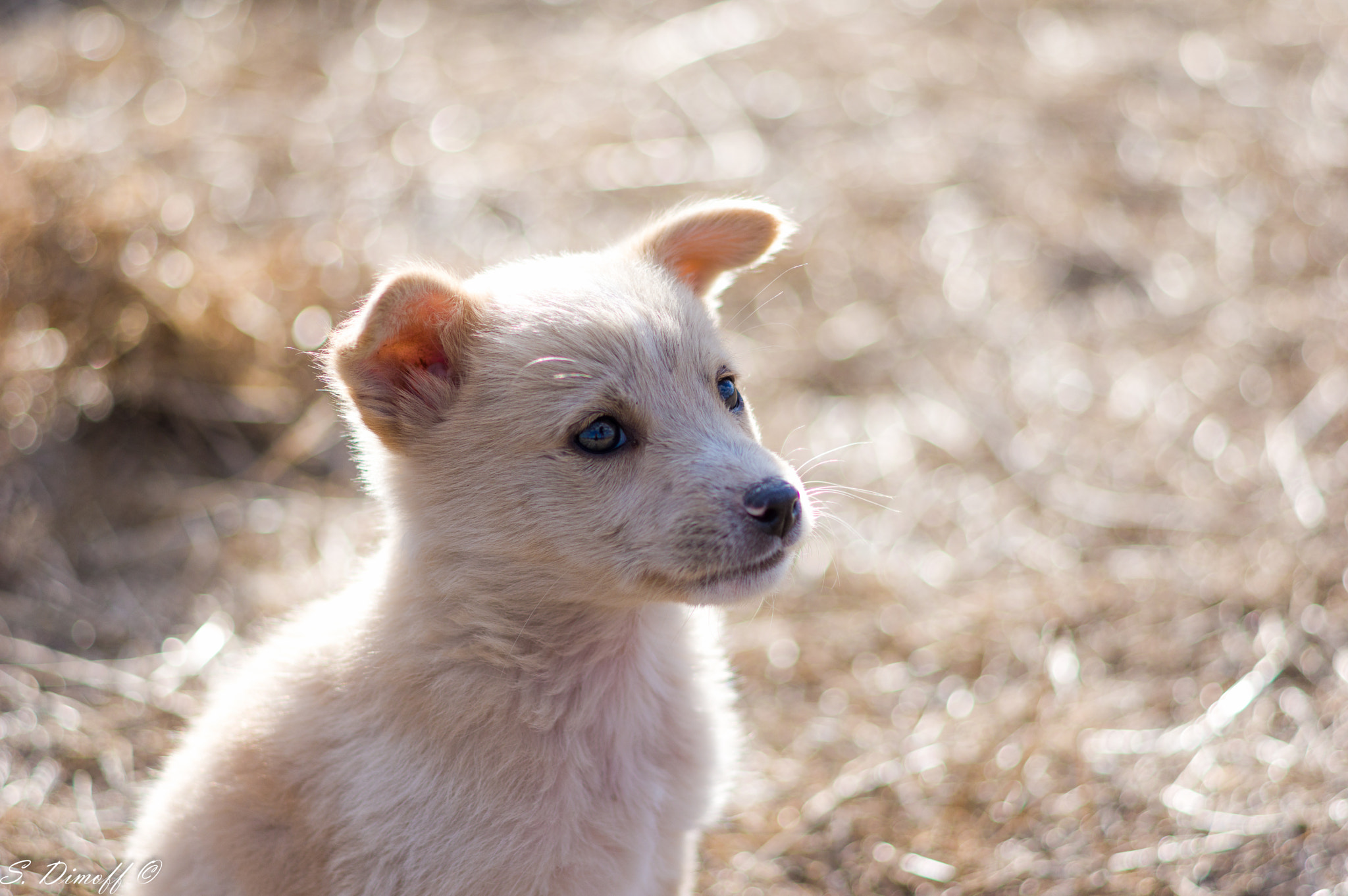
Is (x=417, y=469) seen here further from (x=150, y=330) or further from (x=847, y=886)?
(x=150, y=330)

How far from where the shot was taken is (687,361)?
310 centimetres

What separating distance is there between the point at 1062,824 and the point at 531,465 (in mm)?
2438

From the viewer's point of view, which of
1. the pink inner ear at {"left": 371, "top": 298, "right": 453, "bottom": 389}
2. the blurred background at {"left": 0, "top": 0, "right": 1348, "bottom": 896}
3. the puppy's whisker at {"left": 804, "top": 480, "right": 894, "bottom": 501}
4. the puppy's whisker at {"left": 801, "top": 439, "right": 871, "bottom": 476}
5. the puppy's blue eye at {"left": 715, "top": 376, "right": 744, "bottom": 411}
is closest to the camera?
the pink inner ear at {"left": 371, "top": 298, "right": 453, "bottom": 389}

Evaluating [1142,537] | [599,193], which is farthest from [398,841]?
[599,193]

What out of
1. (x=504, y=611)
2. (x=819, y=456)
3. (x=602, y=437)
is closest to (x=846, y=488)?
(x=819, y=456)

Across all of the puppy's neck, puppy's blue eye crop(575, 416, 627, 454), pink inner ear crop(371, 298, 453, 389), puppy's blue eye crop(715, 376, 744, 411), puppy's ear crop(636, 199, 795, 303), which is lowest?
the puppy's neck

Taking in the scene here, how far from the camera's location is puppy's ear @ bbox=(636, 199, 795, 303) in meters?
3.42

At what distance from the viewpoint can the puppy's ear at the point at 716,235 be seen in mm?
3416

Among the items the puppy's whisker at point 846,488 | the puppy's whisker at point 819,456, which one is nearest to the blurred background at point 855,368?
the puppy's whisker at point 846,488

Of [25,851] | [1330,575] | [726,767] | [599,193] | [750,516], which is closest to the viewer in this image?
[750,516]

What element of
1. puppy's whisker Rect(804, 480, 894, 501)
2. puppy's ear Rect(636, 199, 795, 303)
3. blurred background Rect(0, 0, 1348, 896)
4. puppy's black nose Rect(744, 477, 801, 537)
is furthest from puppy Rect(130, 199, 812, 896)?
blurred background Rect(0, 0, 1348, 896)

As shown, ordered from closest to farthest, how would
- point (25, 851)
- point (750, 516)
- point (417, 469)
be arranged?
point (750, 516) → point (417, 469) → point (25, 851)

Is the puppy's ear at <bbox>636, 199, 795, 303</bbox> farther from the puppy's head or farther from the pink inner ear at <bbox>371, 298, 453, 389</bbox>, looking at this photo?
the pink inner ear at <bbox>371, 298, 453, 389</bbox>

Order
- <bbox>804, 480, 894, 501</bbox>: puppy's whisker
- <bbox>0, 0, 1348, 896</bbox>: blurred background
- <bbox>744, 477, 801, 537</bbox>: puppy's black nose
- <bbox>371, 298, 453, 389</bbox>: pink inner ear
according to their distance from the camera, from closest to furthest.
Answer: <bbox>744, 477, 801, 537</bbox>: puppy's black nose
<bbox>371, 298, 453, 389</bbox>: pink inner ear
<bbox>804, 480, 894, 501</bbox>: puppy's whisker
<bbox>0, 0, 1348, 896</bbox>: blurred background
